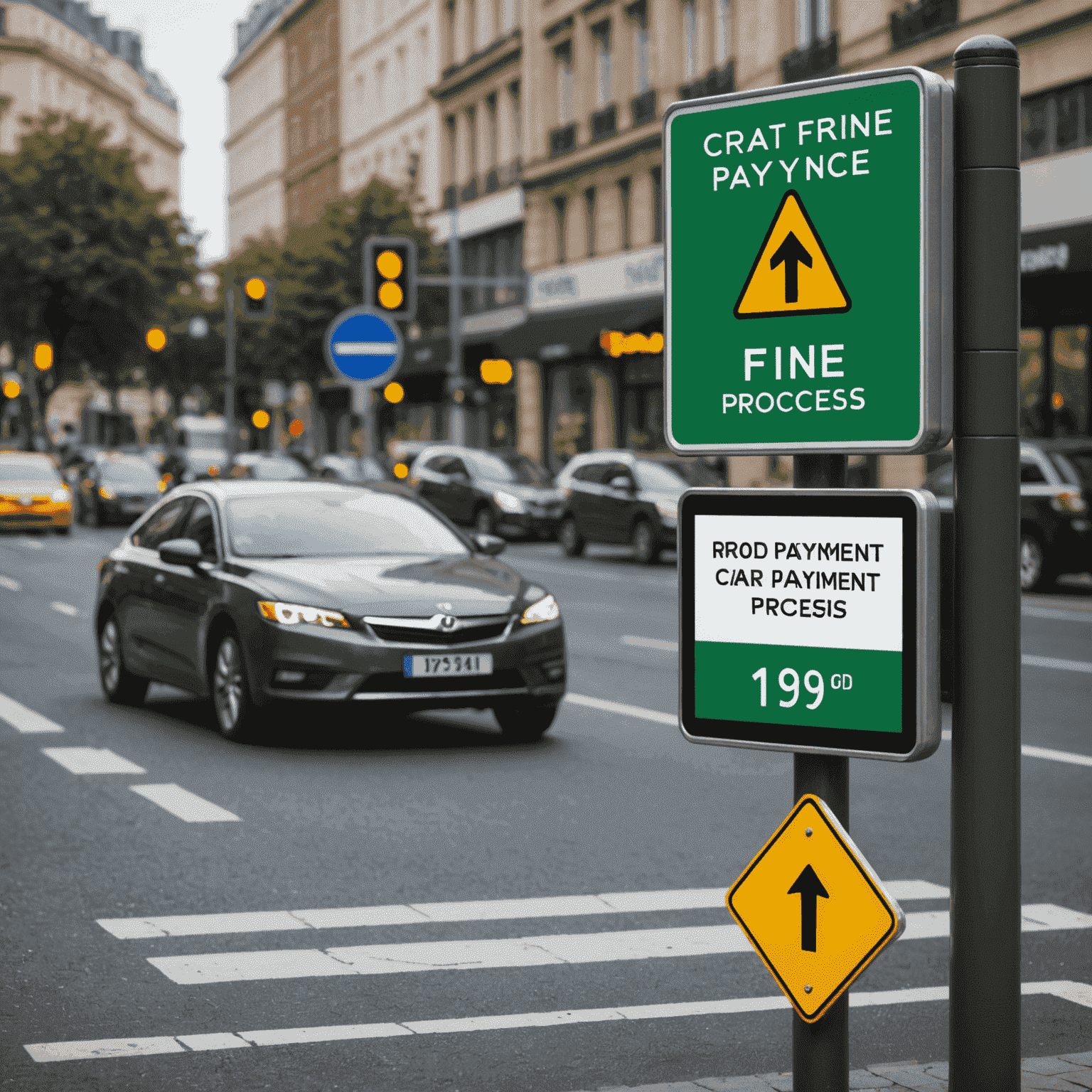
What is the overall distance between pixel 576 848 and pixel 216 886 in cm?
150

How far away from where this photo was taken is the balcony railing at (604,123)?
148 feet

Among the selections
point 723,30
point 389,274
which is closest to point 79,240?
point 723,30

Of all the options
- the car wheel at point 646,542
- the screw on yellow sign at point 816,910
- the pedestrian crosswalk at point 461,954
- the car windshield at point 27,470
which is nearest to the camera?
the screw on yellow sign at point 816,910

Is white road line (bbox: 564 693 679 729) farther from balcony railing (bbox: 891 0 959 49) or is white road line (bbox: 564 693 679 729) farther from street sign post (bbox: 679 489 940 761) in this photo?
balcony railing (bbox: 891 0 959 49)

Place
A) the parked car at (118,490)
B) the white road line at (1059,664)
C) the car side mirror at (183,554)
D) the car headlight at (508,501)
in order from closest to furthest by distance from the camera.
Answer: the car side mirror at (183,554) → the white road line at (1059,664) → the car headlight at (508,501) → the parked car at (118,490)

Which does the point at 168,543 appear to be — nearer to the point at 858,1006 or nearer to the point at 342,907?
the point at 342,907

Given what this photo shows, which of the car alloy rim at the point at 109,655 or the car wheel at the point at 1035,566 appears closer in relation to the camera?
the car alloy rim at the point at 109,655

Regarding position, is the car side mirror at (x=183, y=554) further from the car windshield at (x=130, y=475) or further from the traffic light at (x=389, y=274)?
the car windshield at (x=130, y=475)

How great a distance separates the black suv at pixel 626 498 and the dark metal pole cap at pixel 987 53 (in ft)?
77.5

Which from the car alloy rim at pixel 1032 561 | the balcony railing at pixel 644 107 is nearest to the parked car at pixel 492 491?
the balcony railing at pixel 644 107

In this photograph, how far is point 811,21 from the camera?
36.8 m

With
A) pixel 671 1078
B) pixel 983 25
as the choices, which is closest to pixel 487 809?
pixel 671 1078

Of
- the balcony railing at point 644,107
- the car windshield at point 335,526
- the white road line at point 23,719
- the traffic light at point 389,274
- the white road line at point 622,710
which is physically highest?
the balcony railing at point 644,107

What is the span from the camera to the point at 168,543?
38.4ft
